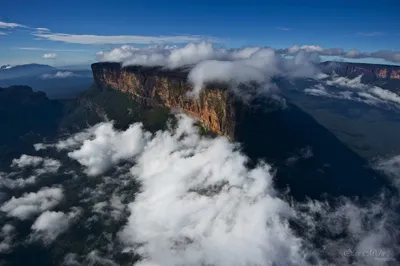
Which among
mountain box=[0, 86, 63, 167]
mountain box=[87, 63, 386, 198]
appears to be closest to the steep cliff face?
mountain box=[87, 63, 386, 198]

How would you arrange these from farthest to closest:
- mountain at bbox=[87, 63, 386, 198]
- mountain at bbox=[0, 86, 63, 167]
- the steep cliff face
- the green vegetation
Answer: the green vegetation < mountain at bbox=[0, 86, 63, 167] < the steep cliff face < mountain at bbox=[87, 63, 386, 198]

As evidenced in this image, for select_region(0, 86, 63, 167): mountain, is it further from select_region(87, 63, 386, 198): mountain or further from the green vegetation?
select_region(87, 63, 386, 198): mountain

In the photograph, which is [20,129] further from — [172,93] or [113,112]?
[172,93]

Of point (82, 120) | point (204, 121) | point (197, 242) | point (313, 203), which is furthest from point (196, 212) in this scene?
point (82, 120)

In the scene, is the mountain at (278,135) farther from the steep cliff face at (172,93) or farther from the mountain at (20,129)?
the mountain at (20,129)

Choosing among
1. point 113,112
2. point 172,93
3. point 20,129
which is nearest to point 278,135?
point 172,93

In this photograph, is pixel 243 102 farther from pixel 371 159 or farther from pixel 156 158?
pixel 371 159

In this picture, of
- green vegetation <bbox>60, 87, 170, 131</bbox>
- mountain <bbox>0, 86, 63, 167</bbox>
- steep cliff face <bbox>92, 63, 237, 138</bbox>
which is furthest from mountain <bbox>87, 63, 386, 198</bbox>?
mountain <bbox>0, 86, 63, 167</bbox>

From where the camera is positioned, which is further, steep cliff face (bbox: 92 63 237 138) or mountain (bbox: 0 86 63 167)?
mountain (bbox: 0 86 63 167)

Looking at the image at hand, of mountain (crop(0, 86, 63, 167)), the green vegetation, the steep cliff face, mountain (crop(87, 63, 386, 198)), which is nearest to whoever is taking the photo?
mountain (crop(87, 63, 386, 198))

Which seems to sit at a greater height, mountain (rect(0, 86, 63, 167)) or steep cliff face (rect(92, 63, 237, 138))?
steep cliff face (rect(92, 63, 237, 138))
